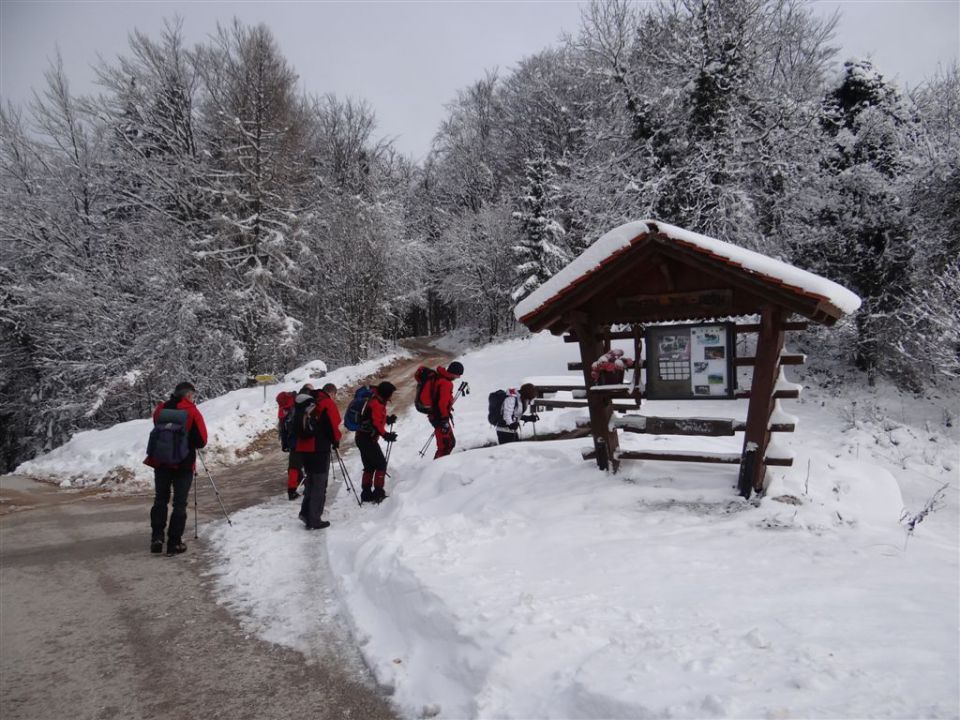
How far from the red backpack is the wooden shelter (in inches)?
113

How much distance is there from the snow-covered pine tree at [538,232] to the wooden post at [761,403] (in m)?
22.0

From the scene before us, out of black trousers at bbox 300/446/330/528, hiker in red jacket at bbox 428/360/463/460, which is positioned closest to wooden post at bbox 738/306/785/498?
hiker in red jacket at bbox 428/360/463/460

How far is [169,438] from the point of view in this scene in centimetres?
635

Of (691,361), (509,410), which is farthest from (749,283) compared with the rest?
(509,410)

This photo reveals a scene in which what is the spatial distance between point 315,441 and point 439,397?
225 centimetres

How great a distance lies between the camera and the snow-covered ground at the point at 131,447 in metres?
11.2

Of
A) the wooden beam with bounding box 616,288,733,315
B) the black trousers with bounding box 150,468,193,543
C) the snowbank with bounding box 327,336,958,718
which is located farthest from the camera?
the black trousers with bounding box 150,468,193,543

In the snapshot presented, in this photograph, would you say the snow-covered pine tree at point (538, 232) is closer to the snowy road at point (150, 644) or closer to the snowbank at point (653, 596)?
the snowbank at point (653, 596)

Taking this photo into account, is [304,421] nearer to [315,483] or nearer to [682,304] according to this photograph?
[315,483]

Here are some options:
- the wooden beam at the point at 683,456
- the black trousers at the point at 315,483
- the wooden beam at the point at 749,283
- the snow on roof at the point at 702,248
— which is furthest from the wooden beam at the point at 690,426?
the black trousers at the point at 315,483

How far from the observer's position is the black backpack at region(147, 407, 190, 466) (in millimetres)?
6324

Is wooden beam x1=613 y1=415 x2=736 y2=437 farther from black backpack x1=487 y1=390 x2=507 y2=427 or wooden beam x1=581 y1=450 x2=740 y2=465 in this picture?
black backpack x1=487 y1=390 x2=507 y2=427

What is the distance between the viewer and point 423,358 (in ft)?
109

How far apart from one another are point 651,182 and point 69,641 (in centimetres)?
1631
